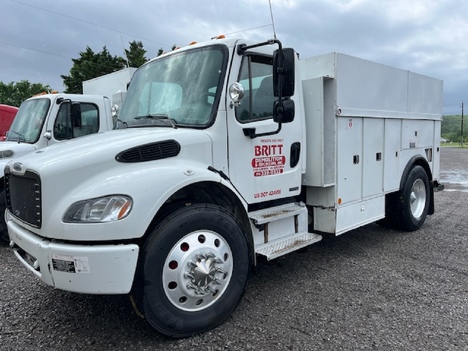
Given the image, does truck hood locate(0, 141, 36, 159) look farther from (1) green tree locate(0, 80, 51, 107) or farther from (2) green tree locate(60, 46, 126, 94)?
(1) green tree locate(0, 80, 51, 107)

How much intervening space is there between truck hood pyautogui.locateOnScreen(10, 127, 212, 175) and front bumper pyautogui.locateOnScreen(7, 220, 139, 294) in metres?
0.59

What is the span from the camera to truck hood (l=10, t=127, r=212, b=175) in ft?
9.36

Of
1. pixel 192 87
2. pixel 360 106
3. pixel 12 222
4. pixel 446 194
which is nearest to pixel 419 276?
pixel 360 106

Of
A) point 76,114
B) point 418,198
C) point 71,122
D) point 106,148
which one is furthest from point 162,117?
point 418,198

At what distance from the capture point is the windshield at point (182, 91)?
351cm

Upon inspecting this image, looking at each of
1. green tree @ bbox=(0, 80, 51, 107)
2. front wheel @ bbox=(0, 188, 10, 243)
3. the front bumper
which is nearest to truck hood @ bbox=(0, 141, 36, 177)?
front wheel @ bbox=(0, 188, 10, 243)

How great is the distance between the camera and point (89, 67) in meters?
25.6

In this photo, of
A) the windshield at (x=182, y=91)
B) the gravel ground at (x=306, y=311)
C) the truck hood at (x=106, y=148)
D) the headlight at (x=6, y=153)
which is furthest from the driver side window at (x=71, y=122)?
the truck hood at (x=106, y=148)

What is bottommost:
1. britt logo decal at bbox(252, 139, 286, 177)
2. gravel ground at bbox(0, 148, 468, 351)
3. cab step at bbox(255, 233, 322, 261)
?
gravel ground at bbox(0, 148, 468, 351)

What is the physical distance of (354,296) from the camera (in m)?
3.92

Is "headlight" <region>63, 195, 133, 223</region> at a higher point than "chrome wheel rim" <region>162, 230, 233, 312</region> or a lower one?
higher

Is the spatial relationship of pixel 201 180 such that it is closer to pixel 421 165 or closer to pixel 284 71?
pixel 284 71

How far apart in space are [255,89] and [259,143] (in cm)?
54

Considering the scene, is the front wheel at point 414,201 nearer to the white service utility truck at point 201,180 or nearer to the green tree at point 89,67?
the white service utility truck at point 201,180
